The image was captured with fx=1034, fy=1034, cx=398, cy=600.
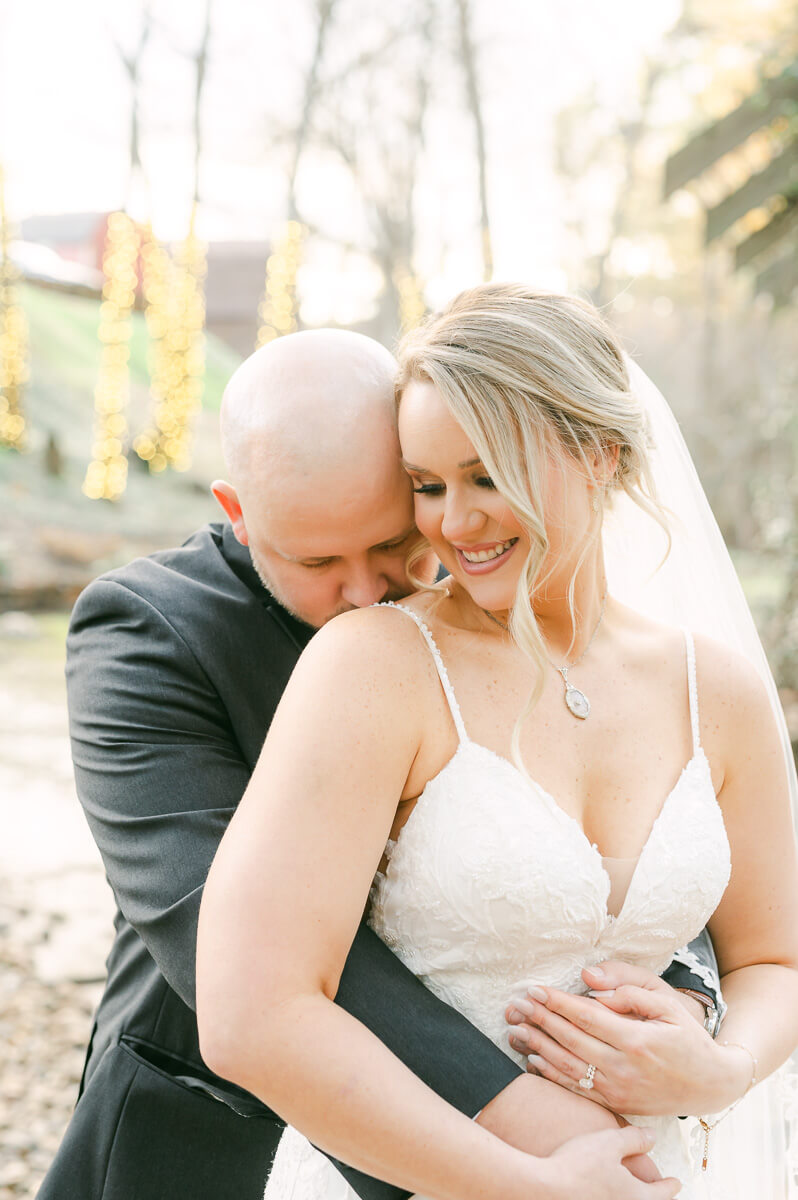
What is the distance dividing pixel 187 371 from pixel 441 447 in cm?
1066

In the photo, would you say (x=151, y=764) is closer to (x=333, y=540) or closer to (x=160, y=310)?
(x=333, y=540)

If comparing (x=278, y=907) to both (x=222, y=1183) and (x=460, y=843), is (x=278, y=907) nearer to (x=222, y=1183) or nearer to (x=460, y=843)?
(x=460, y=843)

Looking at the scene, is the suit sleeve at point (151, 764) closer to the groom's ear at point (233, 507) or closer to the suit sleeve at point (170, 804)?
the suit sleeve at point (170, 804)

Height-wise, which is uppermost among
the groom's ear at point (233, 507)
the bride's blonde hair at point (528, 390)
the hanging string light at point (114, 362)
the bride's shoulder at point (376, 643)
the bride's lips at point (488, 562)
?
the bride's blonde hair at point (528, 390)

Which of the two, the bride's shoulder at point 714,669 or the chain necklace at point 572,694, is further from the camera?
the bride's shoulder at point 714,669

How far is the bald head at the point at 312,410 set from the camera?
195 cm

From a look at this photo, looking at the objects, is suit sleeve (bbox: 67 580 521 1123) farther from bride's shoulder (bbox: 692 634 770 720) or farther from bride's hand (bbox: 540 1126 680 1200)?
bride's shoulder (bbox: 692 634 770 720)

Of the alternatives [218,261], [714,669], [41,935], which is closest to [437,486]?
[714,669]

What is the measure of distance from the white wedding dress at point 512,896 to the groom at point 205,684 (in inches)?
8.0

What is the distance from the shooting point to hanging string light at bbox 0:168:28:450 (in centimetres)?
1054

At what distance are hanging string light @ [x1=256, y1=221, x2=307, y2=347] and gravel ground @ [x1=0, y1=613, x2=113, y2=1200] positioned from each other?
18.8ft

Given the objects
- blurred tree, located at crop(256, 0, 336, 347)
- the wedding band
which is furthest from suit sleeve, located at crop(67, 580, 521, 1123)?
blurred tree, located at crop(256, 0, 336, 347)

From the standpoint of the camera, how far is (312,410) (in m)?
1.99

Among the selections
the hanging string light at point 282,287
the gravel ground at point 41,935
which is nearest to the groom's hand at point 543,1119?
the gravel ground at point 41,935
